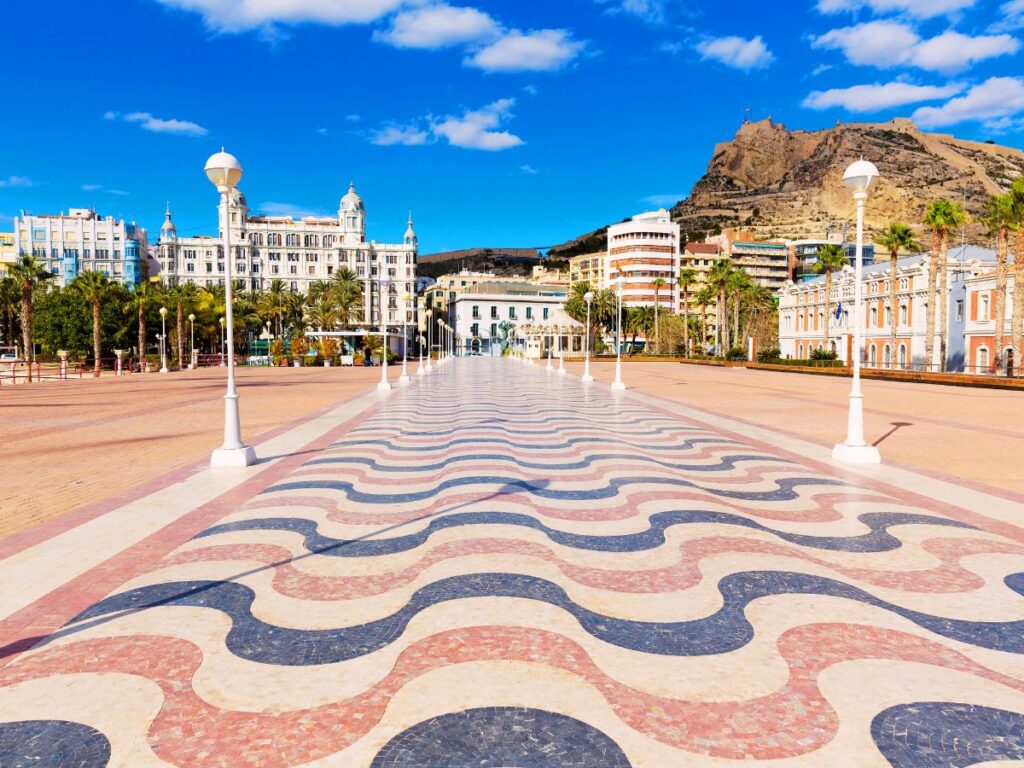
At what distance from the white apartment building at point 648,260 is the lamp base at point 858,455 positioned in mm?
110235

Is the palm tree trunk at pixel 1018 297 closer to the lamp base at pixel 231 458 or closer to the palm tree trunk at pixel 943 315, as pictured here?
the palm tree trunk at pixel 943 315

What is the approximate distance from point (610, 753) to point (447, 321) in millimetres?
129287

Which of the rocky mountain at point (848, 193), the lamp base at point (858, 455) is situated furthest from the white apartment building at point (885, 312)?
the rocky mountain at point (848, 193)

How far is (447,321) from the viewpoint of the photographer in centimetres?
13038

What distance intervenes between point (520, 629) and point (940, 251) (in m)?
50.0

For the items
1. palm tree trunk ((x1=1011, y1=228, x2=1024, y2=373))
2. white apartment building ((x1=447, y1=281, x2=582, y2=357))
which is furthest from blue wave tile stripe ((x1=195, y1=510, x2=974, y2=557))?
white apartment building ((x1=447, y1=281, x2=582, y2=357))

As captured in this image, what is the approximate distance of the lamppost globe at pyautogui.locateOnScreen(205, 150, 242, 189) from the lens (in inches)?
358

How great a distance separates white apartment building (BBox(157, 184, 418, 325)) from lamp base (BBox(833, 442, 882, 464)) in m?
96.4

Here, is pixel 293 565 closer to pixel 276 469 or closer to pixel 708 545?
pixel 708 545

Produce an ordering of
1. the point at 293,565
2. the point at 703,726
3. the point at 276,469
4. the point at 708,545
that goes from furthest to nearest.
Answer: the point at 276,469 < the point at 708,545 < the point at 293,565 < the point at 703,726

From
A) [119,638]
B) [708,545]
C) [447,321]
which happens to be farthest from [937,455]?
[447,321]

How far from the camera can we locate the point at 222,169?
913 centimetres

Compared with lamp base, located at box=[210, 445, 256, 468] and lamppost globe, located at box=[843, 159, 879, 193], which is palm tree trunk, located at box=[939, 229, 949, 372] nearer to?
lamppost globe, located at box=[843, 159, 879, 193]

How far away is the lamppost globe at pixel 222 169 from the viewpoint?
9.10 metres
